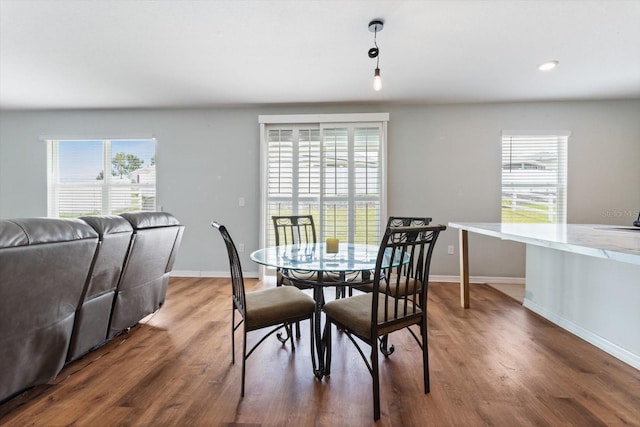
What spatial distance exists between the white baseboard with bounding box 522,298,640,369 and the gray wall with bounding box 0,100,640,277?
1.09 meters

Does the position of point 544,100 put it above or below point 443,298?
above

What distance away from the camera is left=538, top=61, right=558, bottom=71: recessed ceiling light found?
251cm

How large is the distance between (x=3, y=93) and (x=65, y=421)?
414 centimetres

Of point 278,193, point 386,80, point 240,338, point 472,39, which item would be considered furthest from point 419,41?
point 240,338

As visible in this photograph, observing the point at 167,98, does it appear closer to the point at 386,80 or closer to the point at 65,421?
the point at 386,80

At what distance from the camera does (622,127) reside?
3.37m

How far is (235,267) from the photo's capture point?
1570mm

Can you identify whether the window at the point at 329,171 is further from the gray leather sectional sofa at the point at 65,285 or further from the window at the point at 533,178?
the gray leather sectional sofa at the point at 65,285

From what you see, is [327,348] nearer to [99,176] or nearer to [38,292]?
[38,292]

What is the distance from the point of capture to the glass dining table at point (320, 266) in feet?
4.76

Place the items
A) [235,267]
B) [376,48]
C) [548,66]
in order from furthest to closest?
[548,66]
[376,48]
[235,267]

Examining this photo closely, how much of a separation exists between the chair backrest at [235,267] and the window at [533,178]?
3.50 meters

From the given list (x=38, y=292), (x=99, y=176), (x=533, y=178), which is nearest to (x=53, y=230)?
(x=38, y=292)

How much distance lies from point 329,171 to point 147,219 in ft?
7.27
